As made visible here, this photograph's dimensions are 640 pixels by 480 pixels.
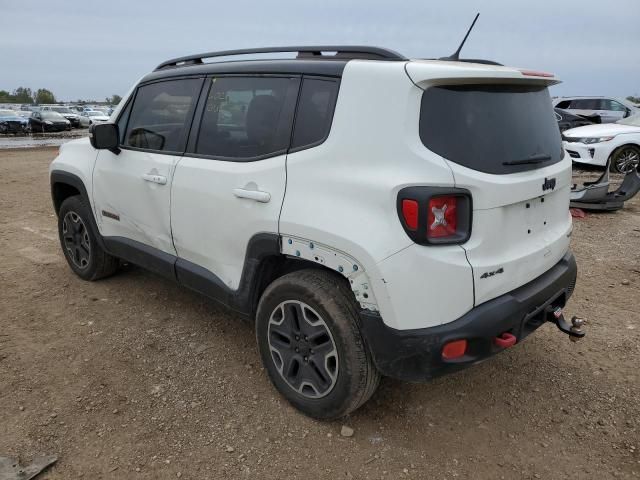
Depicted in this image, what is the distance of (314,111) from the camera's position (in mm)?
2516

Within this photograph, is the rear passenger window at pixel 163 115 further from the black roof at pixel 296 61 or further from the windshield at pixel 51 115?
the windshield at pixel 51 115

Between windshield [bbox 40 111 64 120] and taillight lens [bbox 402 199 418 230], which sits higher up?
taillight lens [bbox 402 199 418 230]

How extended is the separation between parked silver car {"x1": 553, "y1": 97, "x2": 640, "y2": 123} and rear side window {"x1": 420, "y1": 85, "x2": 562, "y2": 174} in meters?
14.5

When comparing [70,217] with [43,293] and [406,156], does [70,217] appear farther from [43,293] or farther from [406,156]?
[406,156]

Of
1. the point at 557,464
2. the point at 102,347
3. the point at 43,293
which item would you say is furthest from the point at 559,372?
the point at 43,293

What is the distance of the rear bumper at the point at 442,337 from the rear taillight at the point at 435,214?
37 cm

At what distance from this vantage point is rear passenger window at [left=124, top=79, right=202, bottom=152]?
10.7 feet

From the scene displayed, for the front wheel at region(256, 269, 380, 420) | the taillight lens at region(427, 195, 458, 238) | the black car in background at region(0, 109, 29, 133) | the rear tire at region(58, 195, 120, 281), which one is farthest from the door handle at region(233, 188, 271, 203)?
the black car in background at region(0, 109, 29, 133)

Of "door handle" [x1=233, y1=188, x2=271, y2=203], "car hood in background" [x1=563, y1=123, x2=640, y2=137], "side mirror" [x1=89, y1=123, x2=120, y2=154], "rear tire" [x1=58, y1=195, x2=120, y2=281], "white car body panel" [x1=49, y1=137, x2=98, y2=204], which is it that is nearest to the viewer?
"door handle" [x1=233, y1=188, x2=271, y2=203]

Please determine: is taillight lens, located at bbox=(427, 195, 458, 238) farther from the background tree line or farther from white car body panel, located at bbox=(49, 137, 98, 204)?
the background tree line

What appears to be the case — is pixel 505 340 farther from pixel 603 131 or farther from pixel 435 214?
pixel 603 131

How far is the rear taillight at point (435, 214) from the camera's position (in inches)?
81.4

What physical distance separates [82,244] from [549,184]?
3.87 m

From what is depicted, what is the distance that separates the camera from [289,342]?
2.69 metres
